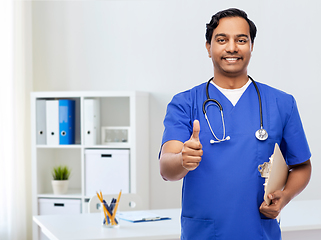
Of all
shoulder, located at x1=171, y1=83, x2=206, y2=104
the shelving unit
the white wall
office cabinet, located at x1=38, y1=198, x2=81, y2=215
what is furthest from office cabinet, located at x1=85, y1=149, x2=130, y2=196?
shoulder, located at x1=171, y1=83, x2=206, y2=104

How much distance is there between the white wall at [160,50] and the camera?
11.1 feet

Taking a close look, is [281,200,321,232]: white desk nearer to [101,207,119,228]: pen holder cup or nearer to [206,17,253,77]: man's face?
[101,207,119,228]: pen holder cup

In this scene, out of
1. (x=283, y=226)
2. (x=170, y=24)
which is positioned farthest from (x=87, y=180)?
(x=283, y=226)

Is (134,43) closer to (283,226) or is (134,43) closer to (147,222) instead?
(147,222)

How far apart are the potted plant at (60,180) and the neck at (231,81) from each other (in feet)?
8.29

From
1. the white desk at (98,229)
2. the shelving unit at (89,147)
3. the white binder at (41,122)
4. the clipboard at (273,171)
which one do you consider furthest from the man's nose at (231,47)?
the white binder at (41,122)

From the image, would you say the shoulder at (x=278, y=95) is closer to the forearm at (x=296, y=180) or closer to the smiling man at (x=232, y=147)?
the smiling man at (x=232, y=147)

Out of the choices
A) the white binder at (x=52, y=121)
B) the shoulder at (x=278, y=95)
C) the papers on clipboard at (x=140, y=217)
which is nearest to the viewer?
the shoulder at (x=278, y=95)

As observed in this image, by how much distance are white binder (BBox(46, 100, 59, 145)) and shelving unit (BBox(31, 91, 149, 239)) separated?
56mm

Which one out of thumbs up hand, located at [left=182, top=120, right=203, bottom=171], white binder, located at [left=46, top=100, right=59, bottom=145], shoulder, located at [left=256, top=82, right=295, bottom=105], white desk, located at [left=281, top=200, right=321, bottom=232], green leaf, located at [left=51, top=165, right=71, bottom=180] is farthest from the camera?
green leaf, located at [left=51, top=165, right=71, bottom=180]

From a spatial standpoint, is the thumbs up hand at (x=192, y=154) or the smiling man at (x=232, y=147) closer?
the thumbs up hand at (x=192, y=154)

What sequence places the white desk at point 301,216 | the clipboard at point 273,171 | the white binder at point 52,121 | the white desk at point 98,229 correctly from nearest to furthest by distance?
the clipboard at point 273,171 < the white desk at point 98,229 < the white desk at point 301,216 < the white binder at point 52,121

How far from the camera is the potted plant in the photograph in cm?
353

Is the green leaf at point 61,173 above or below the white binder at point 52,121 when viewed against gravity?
below
